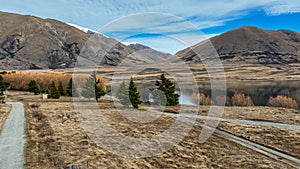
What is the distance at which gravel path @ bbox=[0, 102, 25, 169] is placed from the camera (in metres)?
17.2

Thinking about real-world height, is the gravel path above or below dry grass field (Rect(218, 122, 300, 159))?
above

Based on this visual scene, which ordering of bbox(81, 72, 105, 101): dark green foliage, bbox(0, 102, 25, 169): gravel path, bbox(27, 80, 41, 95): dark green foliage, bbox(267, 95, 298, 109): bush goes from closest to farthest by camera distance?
bbox(0, 102, 25, 169): gravel path, bbox(81, 72, 105, 101): dark green foliage, bbox(267, 95, 298, 109): bush, bbox(27, 80, 41, 95): dark green foliage

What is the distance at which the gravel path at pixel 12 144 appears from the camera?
1721 centimetres

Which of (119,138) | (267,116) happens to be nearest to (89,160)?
(119,138)

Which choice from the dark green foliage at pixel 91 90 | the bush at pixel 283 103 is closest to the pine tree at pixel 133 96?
the dark green foliage at pixel 91 90

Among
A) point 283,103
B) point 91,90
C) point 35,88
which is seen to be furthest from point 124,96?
point 283,103

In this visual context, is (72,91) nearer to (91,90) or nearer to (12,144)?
(91,90)

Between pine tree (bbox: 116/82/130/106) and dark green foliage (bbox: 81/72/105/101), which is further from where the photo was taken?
dark green foliage (bbox: 81/72/105/101)

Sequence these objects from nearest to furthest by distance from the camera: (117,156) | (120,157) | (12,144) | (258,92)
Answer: (120,157)
(117,156)
(12,144)
(258,92)

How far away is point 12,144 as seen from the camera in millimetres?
21391

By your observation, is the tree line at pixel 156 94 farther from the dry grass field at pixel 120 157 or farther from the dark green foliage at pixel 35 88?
the dark green foliage at pixel 35 88

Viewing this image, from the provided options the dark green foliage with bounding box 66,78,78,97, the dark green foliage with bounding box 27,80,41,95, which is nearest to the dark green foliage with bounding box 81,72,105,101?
the dark green foliage with bounding box 66,78,78,97

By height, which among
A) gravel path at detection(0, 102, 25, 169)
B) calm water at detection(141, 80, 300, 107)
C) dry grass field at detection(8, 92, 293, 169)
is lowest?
dry grass field at detection(8, 92, 293, 169)

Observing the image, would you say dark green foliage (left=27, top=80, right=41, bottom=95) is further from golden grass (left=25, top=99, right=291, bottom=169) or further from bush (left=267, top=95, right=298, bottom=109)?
bush (left=267, top=95, right=298, bottom=109)
